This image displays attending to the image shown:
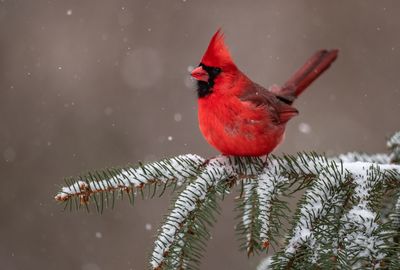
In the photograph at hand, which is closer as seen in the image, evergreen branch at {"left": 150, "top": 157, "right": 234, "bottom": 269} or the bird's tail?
evergreen branch at {"left": 150, "top": 157, "right": 234, "bottom": 269}

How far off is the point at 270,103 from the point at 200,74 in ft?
1.60

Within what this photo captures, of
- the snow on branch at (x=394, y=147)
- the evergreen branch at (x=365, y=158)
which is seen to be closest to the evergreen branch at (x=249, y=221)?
the evergreen branch at (x=365, y=158)

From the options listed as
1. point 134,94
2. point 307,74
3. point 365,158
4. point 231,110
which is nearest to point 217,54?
point 231,110

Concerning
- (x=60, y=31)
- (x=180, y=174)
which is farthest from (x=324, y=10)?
(x=180, y=174)

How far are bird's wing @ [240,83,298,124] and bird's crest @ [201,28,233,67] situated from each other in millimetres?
196

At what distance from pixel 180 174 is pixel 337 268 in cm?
75

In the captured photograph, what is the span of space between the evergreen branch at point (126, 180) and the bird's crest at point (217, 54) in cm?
67

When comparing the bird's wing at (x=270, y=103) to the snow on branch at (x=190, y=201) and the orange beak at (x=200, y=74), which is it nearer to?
the orange beak at (x=200, y=74)

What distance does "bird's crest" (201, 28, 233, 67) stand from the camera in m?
2.62

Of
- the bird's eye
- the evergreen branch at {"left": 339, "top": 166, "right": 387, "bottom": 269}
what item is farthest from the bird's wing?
the evergreen branch at {"left": 339, "top": 166, "right": 387, "bottom": 269}

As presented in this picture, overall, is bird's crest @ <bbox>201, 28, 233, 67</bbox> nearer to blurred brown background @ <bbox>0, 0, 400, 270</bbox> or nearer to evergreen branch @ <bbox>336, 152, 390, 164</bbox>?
evergreen branch @ <bbox>336, 152, 390, 164</bbox>

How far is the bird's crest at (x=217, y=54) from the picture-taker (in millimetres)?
2623

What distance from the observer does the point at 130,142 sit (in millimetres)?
6133

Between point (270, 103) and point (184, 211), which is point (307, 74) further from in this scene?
point (184, 211)
